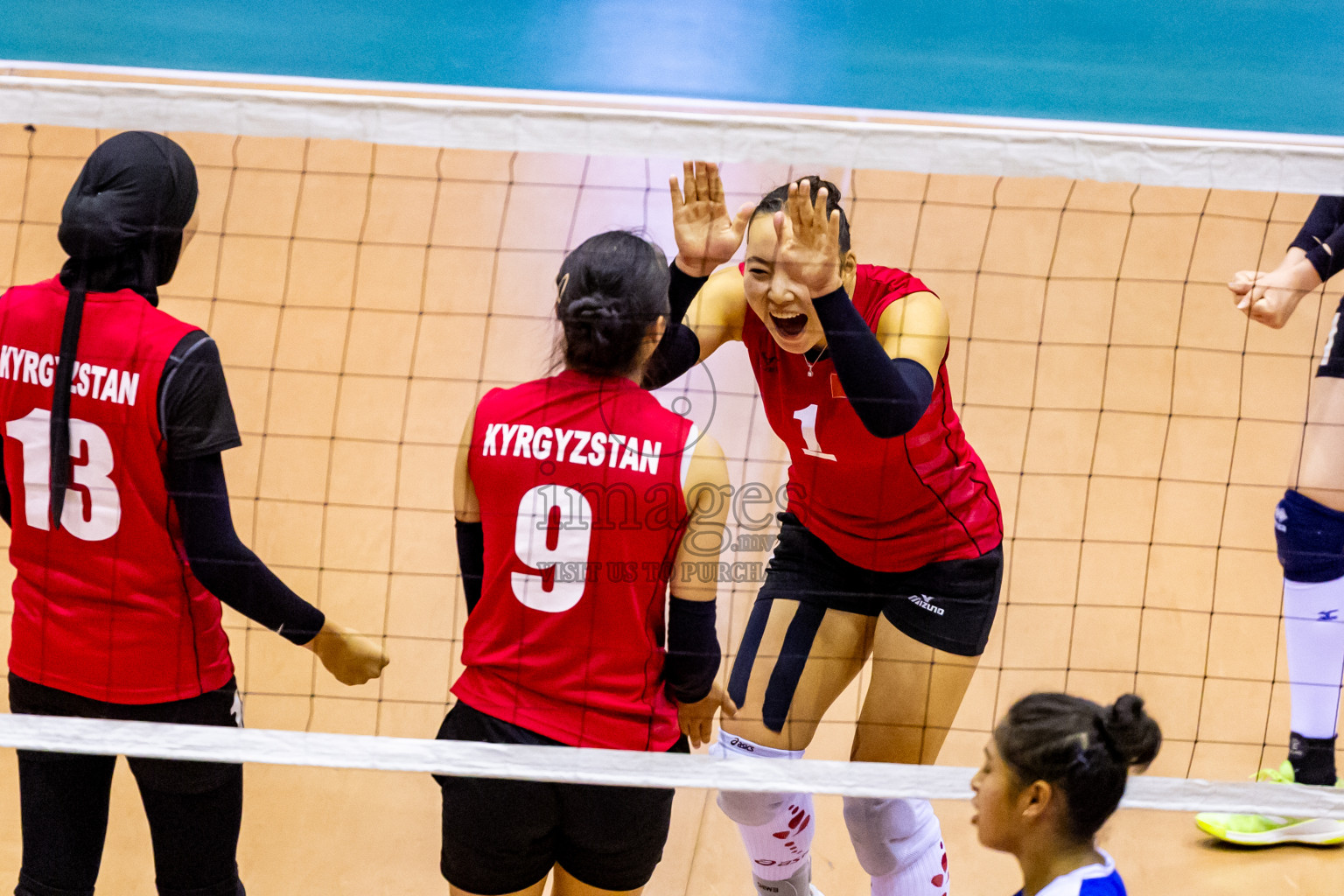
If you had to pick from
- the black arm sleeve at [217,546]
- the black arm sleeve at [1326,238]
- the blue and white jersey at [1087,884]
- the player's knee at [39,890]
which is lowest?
the player's knee at [39,890]

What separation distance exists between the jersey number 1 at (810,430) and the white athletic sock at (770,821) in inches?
24.6

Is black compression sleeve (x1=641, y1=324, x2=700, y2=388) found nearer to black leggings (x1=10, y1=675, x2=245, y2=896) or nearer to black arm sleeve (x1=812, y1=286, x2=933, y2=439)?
black arm sleeve (x1=812, y1=286, x2=933, y2=439)

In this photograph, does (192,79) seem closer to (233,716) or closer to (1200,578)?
(233,716)

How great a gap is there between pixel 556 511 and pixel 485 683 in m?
0.36

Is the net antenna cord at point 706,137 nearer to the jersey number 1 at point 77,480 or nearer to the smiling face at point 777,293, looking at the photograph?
the smiling face at point 777,293

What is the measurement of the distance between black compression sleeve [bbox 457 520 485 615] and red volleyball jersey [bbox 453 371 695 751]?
0.26 feet

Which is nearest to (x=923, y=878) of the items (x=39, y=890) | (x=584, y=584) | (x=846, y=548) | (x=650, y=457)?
(x=846, y=548)

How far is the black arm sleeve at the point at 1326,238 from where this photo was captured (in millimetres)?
2758

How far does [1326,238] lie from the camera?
2809 millimetres

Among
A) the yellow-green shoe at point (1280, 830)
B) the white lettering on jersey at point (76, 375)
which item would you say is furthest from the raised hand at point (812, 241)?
the yellow-green shoe at point (1280, 830)

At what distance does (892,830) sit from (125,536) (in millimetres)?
1632

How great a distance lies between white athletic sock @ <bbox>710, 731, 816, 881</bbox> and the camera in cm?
259

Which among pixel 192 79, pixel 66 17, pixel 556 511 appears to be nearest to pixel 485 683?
pixel 556 511

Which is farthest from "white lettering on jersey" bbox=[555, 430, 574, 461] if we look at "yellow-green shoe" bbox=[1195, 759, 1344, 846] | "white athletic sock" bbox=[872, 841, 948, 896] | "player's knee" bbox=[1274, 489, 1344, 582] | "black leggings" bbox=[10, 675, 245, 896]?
"yellow-green shoe" bbox=[1195, 759, 1344, 846]
